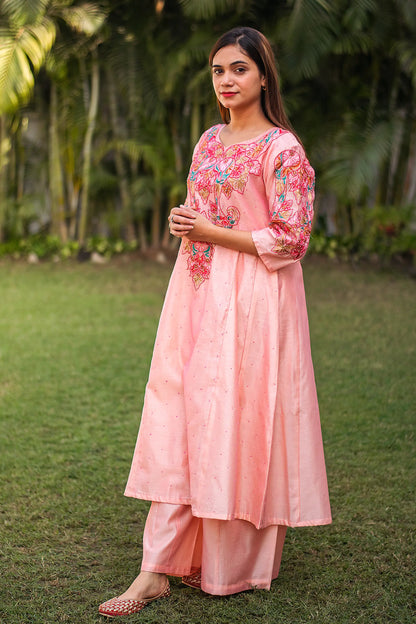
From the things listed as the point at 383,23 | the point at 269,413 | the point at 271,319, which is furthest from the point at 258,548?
the point at 383,23

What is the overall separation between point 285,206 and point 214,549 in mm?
1098

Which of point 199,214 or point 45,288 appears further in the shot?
point 45,288

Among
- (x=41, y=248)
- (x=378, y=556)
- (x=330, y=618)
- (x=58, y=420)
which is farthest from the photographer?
(x=41, y=248)

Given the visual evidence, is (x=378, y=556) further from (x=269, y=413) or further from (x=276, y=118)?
(x=276, y=118)

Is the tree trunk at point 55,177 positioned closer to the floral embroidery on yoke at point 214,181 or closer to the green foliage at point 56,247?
the green foliage at point 56,247

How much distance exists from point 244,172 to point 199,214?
19cm

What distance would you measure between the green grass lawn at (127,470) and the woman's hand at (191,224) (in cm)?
117

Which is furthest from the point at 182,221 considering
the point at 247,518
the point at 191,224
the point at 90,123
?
the point at 90,123

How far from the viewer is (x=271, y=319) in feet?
8.00

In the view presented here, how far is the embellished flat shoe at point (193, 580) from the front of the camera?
2594mm

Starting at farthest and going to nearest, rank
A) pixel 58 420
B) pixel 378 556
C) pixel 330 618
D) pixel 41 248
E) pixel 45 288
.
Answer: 1. pixel 41 248
2. pixel 45 288
3. pixel 58 420
4. pixel 378 556
5. pixel 330 618

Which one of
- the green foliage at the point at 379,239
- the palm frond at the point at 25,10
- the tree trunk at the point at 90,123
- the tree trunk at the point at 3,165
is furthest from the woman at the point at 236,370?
the tree trunk at the point at 3,165

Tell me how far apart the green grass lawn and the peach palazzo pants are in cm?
7

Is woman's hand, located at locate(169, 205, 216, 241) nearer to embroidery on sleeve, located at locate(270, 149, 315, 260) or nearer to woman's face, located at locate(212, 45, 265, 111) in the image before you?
embroidery on sleeve, located at locate(270, 149, 315, 260)
